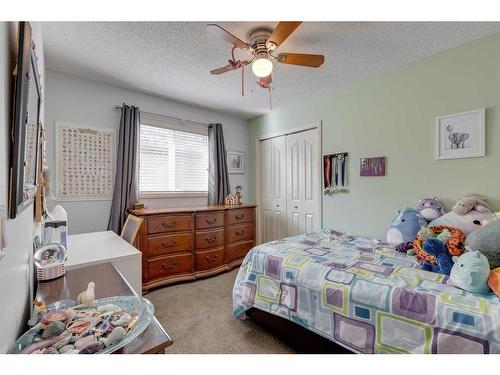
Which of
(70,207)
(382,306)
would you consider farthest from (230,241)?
(382,306)

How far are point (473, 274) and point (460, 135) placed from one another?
55.1 inches

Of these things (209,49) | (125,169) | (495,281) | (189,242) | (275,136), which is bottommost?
(189,242)

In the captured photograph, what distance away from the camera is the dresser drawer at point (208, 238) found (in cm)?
297

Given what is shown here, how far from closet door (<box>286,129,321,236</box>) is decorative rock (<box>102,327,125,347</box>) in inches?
112

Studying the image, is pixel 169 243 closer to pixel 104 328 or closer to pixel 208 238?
pixel 208 238

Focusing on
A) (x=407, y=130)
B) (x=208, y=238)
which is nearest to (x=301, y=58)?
(x=407, y=130)

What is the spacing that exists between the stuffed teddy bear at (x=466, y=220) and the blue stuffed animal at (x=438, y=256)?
388 mm

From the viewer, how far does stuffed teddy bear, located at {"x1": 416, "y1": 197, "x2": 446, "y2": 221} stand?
2.08 metres

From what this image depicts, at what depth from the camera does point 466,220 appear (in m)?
1.85

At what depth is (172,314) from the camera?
2.16 m

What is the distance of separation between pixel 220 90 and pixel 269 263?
87.3 inches

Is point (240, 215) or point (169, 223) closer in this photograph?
point (169, 223)

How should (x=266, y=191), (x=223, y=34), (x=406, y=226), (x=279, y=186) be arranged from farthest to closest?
(x=266, y=191), (x=279, y=186), (x=406, y=226), (x=223, y=34)
